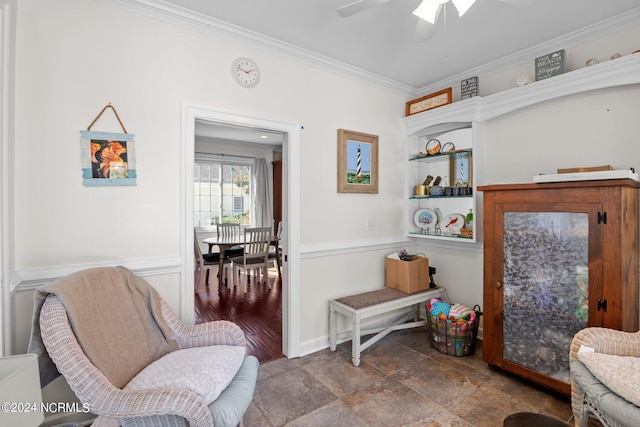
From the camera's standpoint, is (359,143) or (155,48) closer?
(155,48)

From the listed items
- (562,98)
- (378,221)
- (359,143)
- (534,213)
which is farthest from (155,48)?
(562,98)

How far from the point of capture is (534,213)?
2236 millimetres

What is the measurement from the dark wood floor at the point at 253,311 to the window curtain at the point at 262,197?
81.5 inches

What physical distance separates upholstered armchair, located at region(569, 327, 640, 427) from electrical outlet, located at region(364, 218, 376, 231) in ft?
6.05

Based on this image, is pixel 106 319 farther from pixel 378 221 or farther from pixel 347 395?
pixel 378 221

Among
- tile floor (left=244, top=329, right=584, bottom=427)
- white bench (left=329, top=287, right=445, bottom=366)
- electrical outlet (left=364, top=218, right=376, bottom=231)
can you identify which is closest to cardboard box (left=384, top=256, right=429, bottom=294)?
white bench (left=329, top=287, right=445, bottom=366)

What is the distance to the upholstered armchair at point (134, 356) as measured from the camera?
1.27 metres

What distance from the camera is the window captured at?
6.77m

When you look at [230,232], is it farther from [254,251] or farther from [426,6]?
[426,6]

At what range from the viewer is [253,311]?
3961mm

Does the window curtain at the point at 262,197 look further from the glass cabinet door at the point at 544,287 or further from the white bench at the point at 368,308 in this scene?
the glass cabinet door at the point at 544,287

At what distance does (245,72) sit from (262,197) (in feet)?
16.1

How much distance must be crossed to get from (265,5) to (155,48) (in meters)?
0.81

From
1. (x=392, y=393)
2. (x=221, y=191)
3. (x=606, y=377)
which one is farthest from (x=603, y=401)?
(x=221, y=191)
